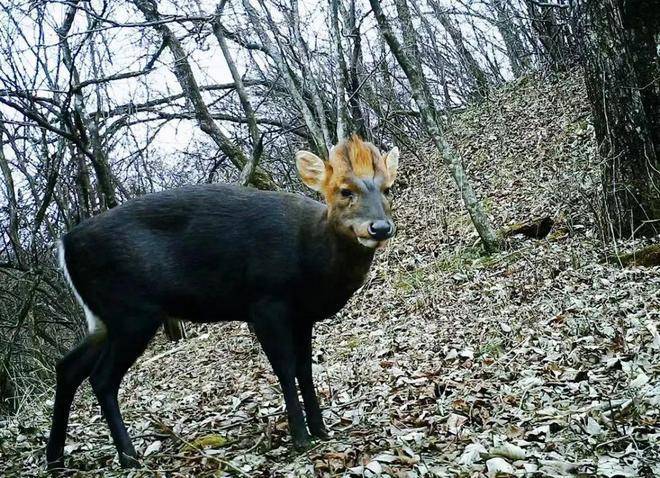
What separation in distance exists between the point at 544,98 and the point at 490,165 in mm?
2679

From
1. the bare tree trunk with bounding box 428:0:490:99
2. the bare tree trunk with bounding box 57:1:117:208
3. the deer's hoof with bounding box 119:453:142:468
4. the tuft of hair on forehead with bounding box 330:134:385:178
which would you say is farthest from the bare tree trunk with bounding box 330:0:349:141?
the bare tree trunk with bounding box 428:0:490:99

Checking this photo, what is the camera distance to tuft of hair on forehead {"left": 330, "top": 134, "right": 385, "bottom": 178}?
461cm

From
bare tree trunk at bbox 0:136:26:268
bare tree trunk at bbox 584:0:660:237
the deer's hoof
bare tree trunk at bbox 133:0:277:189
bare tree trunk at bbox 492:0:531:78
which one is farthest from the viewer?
Result: bare tree trunk at bbox 492:0:531:78

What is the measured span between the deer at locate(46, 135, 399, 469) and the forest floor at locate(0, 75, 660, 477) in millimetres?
507

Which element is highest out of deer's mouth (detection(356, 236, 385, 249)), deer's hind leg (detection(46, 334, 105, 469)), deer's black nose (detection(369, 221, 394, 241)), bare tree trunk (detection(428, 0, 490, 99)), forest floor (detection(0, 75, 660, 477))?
bare tree trunk (detection(428, 0, 490, 99))

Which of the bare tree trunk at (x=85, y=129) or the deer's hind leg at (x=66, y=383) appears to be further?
the bare tree trunk at (x=85, y=129)

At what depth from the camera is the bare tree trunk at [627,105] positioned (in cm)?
714

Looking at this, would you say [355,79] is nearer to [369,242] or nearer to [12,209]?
[12,209]

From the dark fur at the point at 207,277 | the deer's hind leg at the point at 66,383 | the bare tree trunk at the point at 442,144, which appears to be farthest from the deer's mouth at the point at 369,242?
the bare tree trunk at the point at 442,144

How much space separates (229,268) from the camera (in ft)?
15.7

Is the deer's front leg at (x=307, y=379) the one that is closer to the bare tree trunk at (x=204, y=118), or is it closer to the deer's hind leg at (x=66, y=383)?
the deer's hind leg at (x=66, y=383)

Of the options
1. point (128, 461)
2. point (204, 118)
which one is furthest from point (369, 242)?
point (204, 118)

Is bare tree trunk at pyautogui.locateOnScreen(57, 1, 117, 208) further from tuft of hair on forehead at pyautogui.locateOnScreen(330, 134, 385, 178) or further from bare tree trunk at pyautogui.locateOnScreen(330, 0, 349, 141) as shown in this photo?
tuft of hair on forehead at pyautogui.locateOnScreen(330, 134, 385, 178)

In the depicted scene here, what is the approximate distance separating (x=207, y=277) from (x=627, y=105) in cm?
495
